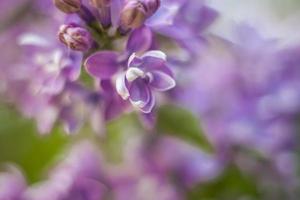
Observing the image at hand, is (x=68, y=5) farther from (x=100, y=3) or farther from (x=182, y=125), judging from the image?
(x=182, y=125)

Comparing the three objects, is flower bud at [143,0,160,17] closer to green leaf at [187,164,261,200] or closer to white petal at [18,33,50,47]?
white petal at [18,33,50,47]

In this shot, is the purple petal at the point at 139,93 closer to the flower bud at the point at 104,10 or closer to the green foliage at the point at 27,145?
the flower bud at the point at 104,10

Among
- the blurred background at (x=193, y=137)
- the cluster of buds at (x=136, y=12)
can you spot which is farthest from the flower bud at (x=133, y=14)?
the blurred background at (x=193, y=137)

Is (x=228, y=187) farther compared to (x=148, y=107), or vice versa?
(x=228, y=187)

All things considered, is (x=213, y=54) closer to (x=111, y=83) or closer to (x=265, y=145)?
(x=265, y=145)

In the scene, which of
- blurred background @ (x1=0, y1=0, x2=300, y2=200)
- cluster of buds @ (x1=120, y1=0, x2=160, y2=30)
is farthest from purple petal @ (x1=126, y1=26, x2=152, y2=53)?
blurred background @ (x1=0, y1=0, x2=300, y2=200)

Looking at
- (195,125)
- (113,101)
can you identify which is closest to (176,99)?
(195,125)

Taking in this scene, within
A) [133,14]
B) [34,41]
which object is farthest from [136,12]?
[34,41]
